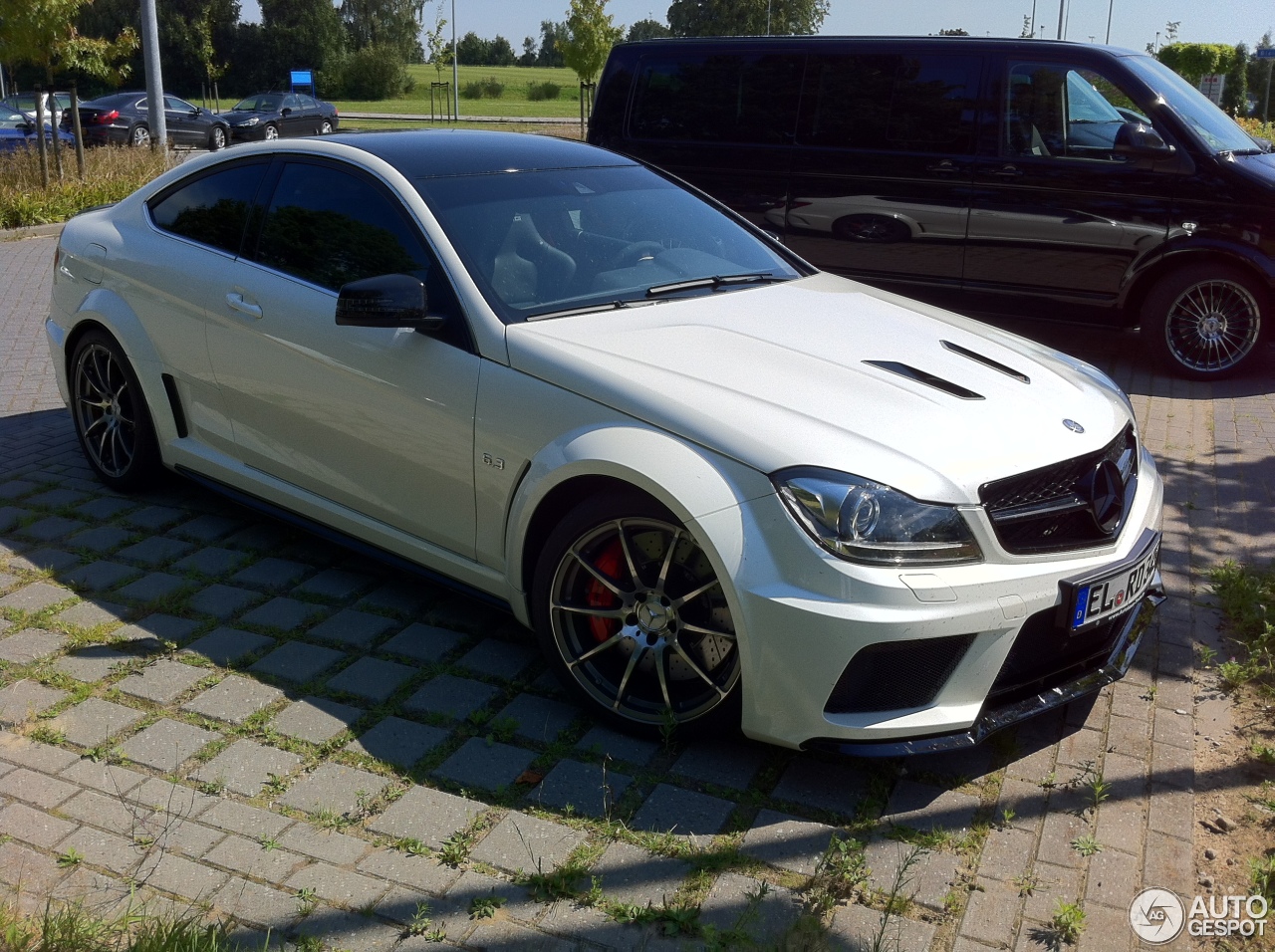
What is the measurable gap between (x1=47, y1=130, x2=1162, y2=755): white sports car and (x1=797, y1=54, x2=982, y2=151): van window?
4.08m

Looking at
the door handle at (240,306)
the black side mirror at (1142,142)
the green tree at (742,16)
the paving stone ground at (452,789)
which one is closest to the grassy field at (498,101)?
the green tree at (742,16)

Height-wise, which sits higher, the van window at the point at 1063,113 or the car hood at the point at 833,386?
the van window at the point at 1063,113

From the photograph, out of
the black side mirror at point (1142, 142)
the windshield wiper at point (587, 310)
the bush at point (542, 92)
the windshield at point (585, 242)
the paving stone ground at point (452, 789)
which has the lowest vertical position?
the paving stone ground at point (452, 789)

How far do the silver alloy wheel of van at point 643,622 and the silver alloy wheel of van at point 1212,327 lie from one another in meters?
5.86

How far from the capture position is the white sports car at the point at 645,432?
311 cm

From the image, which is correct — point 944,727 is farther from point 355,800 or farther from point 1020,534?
point 355,800

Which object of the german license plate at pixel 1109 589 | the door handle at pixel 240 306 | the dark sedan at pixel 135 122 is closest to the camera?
the german license plate at pixel 1109 589

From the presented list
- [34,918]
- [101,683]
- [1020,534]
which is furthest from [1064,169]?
[34,918]

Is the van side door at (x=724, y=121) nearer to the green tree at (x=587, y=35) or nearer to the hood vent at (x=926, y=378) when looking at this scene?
the hood vent at (x=926, y=378)

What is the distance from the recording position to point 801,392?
11.2ft

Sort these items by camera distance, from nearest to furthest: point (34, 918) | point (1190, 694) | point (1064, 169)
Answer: point (34, 918) < point (1190, 694) < point (1064, 169)

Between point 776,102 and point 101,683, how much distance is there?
22.2 feet

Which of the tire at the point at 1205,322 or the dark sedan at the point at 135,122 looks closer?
the tire at the point at 1205,322

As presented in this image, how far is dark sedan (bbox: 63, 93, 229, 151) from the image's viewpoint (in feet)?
88.3
